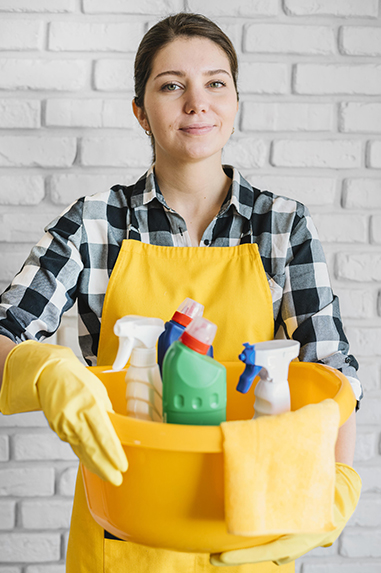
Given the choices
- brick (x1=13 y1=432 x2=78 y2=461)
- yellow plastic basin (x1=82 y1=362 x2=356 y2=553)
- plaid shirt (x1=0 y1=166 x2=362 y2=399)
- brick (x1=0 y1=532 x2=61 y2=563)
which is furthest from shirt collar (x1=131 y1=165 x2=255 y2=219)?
brick (x1=0 y1=532 x2=61 y2=563)

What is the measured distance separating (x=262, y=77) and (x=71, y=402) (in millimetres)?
1093

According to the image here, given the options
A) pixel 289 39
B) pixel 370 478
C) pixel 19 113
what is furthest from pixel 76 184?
pixel 370 478

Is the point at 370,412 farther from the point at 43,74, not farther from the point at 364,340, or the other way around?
the point at 43,74

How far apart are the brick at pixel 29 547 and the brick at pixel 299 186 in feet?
3.80

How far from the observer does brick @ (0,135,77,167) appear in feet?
4.41

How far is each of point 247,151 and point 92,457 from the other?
3.34ft

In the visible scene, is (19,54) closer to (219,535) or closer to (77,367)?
(77,367)

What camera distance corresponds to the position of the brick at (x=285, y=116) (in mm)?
1348

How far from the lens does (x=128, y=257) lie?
3.22 feet

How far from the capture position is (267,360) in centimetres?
57

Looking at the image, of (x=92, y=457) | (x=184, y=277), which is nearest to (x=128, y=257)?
(x=184, y=277)

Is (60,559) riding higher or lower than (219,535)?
lower

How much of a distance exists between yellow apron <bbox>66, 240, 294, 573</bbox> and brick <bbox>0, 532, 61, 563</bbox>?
1.75 feet

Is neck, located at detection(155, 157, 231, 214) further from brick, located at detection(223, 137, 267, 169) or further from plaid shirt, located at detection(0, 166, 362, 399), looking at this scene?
brick, located at detection(223, 137, 267, 169)
